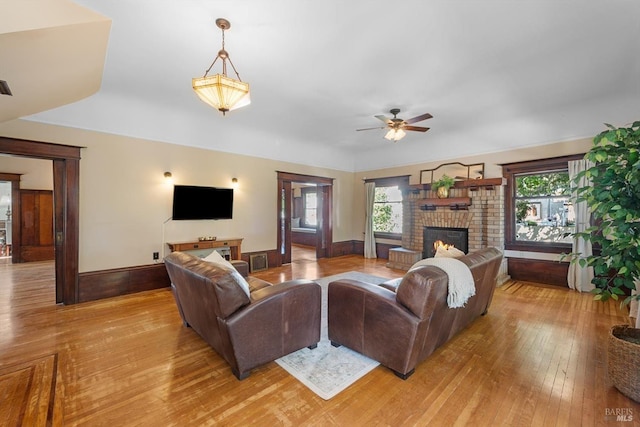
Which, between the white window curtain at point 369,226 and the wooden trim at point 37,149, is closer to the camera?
the wooden trim at point 37,149

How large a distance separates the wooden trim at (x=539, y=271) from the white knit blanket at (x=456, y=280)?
12.7ft

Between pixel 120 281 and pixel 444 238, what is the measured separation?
6303mm

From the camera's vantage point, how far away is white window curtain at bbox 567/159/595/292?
4.41 metres

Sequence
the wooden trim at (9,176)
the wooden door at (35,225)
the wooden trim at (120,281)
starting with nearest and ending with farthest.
Answer: the wooden trim at (120,281), the wooden trim at (9,176), the wooden door at (35,225)

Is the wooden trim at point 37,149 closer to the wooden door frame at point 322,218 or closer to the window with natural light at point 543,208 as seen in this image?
the wooden door frame at point 322,218

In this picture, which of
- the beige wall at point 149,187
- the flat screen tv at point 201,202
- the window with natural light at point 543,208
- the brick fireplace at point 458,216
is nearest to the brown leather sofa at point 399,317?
the brick fireplace at point 458,216

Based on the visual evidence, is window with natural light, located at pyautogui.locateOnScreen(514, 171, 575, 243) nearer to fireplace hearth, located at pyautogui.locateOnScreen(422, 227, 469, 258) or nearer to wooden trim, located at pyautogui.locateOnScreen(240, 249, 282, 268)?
fireplace hearth, located at pyautogui.locateOnScreen(422, 227, 469, 258)

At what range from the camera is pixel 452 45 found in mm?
2768

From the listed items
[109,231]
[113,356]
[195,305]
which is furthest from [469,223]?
[109,231]

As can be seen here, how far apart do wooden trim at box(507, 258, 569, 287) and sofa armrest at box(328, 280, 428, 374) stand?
174 inches

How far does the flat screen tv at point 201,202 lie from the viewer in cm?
482

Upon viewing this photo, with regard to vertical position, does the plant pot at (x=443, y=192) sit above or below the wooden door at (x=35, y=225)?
above

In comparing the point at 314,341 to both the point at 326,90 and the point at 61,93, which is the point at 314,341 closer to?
the point at 326,90

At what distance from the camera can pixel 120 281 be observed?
167 inches
